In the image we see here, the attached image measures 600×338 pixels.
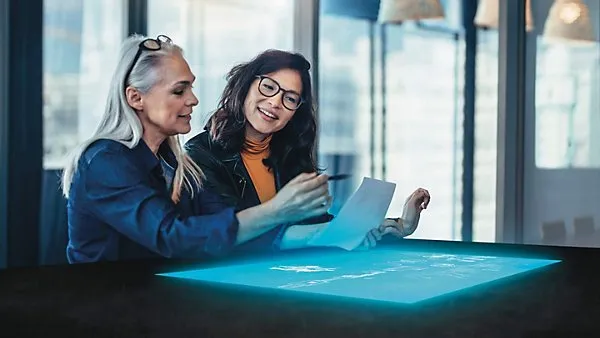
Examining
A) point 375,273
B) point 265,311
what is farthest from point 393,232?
point 265,311

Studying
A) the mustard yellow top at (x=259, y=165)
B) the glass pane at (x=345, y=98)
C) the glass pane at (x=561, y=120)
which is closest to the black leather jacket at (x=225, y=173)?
the mustard yellow top at (x=259, y=165)

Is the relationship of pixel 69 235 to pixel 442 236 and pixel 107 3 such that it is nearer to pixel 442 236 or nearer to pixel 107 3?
pixel 107 3

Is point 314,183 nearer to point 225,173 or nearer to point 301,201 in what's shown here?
point 301,201

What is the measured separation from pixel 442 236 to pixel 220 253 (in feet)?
3.13

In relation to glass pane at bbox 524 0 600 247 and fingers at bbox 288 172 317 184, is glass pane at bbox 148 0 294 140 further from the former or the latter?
glass pane at bbox 524 0 600 247

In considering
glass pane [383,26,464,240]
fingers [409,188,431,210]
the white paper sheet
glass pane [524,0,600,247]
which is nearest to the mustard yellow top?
the white paper sheet

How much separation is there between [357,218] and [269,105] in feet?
1.34

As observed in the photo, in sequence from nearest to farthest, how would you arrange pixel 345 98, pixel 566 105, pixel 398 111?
pixel 345 98 < pixel 398 111 < pixel 566 105

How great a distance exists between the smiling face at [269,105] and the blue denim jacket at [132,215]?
25cm

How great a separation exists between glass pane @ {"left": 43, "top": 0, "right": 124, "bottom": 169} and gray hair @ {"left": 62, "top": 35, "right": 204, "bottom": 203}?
0.14 meters

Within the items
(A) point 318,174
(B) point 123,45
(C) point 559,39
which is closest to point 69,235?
(B) point 123,45

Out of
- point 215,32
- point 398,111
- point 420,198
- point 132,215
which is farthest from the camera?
point 398,111

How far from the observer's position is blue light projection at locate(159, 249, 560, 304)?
4.37ft

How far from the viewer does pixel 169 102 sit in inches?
82.0
